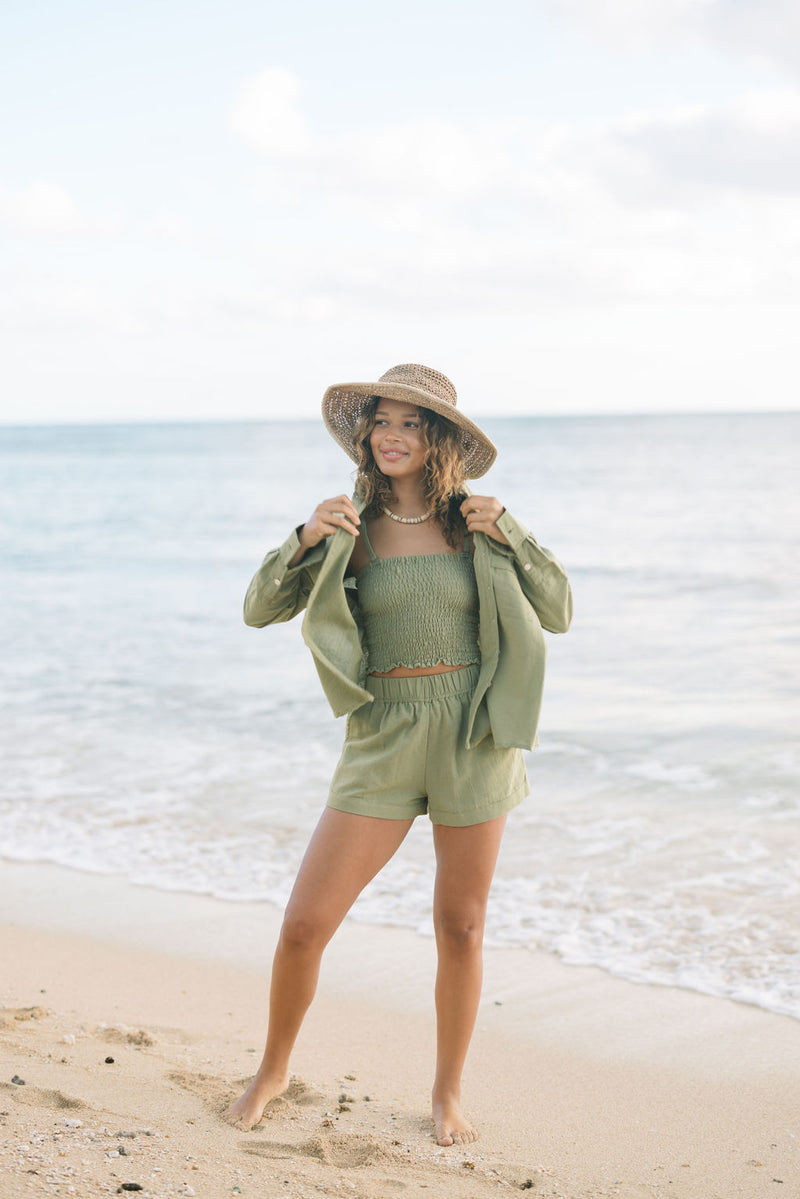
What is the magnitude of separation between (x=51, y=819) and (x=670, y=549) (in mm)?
15148

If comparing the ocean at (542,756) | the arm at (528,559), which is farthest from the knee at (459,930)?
the ocean at (542,756)

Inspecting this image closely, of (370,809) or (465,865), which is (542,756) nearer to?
(465,865)

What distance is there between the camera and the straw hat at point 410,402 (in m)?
3.12

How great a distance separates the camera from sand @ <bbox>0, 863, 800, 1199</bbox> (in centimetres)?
277

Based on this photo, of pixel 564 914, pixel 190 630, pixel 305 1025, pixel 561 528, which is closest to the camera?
pixel 305 1025

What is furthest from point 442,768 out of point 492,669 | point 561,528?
point 561,528

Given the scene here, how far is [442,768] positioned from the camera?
301 cm

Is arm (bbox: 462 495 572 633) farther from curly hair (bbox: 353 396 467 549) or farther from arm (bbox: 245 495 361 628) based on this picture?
arm (bbox: 245 495 361 628)

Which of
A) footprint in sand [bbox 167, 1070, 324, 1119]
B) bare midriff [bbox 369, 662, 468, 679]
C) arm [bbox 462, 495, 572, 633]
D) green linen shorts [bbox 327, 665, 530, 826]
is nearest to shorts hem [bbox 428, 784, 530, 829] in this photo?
green linen shorts [bbox 327, 665, 530, 826]

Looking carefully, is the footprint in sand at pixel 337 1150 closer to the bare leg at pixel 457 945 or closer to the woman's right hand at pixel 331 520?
the bare leg at pixel 457 945

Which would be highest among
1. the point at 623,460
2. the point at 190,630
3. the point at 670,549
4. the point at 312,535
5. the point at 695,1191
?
the point at 623,460

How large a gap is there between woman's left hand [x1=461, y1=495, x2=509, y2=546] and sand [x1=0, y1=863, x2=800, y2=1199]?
1665 mm

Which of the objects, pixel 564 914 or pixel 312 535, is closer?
pixel 312 535

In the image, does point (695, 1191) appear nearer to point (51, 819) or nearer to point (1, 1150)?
point (1, 1150)
